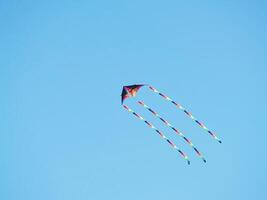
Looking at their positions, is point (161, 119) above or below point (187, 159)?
above

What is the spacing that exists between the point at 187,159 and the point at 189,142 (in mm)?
1118

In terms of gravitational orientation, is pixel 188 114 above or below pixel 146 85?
below

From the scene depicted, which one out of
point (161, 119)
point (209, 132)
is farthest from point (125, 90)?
point (209, 132)

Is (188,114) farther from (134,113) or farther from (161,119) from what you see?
(134,113)

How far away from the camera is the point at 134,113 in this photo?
2033 centimetres

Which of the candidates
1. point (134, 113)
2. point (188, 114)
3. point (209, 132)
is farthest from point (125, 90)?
point (209, 132)

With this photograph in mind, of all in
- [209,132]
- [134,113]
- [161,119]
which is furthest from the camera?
[134,113]

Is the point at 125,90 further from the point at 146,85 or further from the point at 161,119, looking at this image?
the point at 161,119

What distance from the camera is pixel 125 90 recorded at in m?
21.2

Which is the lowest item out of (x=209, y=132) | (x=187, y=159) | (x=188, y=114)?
(x=187, y=159)

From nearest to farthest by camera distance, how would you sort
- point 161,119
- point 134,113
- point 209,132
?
1. point 209,132
2. point 161,119
3. point 134,113

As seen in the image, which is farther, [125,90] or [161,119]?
[125,90]

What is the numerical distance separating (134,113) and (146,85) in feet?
7.75

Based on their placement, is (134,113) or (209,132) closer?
(209,132)
